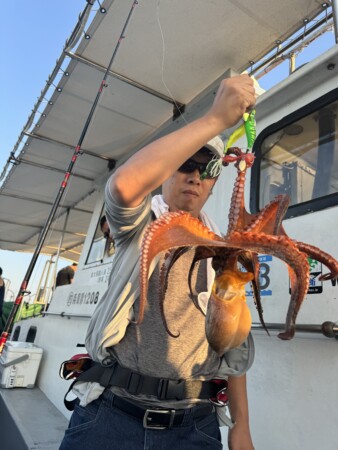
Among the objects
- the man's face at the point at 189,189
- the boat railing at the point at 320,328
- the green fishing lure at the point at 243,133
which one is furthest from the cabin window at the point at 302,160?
the green fishing lure at the point at 243,133

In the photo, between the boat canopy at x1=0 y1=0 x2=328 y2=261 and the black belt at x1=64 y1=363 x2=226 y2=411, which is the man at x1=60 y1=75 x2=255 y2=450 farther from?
the boat canopy at x1=0 y1=0 x2=328 y2=261

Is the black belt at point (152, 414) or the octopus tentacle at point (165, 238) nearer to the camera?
the octopus tentacle at point (165, 238)

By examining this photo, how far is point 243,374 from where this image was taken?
1427 millimetres

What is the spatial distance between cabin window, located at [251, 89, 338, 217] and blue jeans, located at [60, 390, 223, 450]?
142 cm

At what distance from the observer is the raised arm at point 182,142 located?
92 cm

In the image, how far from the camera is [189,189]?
1.26 metres

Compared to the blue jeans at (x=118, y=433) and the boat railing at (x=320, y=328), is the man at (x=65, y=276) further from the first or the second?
the blue jeans at (x=118, y=433)

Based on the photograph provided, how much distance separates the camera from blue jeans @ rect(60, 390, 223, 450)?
119cm

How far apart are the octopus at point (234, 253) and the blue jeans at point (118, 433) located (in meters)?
0.62

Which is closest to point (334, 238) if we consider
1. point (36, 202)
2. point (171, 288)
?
point (171, 288)

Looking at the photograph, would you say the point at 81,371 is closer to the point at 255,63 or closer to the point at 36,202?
the point at 255,63

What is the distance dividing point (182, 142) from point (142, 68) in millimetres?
2966

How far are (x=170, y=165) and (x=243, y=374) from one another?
1011 millimetres

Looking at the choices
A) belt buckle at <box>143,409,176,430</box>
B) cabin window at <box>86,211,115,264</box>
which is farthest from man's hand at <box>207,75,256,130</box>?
cabin window at <box>86,211,115,264</box>
